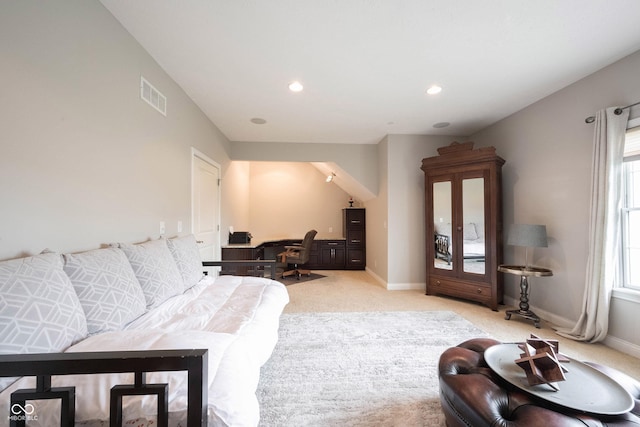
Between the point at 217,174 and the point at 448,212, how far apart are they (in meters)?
3.53

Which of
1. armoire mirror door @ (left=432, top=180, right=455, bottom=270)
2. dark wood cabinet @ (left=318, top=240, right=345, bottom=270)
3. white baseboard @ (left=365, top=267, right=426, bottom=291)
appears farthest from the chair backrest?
armoire mirror door @ (left=432, top=180, right=455, bottom=270)

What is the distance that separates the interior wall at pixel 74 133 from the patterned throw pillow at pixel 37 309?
0.28 meters

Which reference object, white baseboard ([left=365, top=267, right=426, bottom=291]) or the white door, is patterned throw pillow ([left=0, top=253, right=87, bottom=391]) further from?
white baseboard ([left=365, top=267, right=426, bottom=291])

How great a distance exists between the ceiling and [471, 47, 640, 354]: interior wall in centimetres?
20

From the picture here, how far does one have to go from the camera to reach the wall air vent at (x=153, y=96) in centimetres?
205

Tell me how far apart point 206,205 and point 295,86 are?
1.99 meters

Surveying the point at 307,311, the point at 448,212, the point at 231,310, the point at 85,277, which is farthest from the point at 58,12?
the point at 448,212

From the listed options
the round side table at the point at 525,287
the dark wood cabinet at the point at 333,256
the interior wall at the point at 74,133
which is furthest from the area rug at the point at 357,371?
the dark wood cabinet at the point at 333,256

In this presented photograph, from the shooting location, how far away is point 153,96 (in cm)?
219

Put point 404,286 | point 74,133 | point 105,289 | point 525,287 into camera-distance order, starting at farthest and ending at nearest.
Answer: point 404,286 → point 525,287 → point 74,133 → point 105,289

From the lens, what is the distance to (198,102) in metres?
3.01

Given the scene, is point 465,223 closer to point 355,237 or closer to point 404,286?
point 404,286

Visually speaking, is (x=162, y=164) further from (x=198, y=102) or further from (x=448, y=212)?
(x=448, y=212)

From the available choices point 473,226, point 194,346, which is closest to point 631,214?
point 473,226
